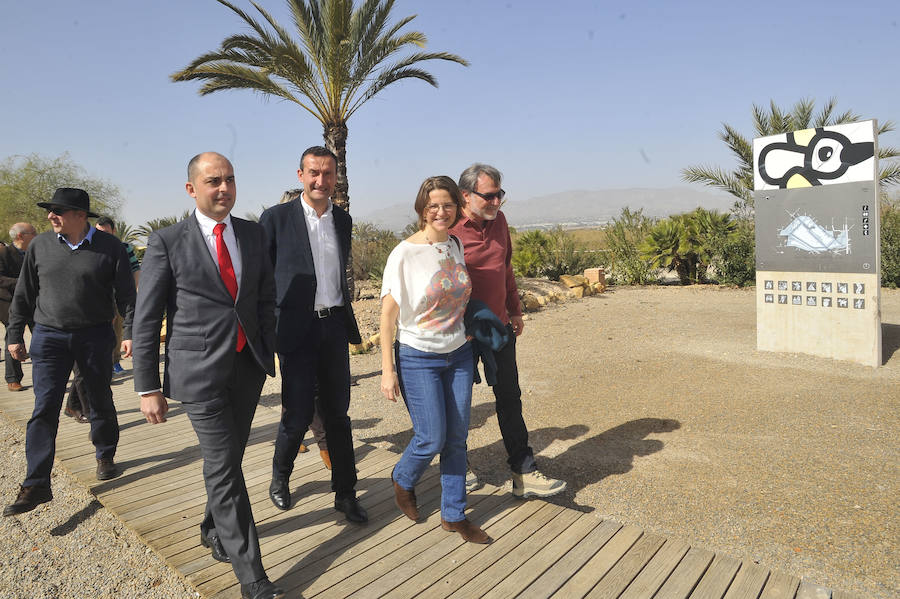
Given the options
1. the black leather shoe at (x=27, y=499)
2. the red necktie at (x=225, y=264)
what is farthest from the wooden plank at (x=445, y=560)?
the black leather shoe at (x=27, y=499)

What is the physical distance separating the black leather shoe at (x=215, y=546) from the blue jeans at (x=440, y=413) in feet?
2.91

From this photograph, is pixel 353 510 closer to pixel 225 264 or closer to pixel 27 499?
pixel 225 264

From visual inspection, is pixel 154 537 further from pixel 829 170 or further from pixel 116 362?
pixel 829 170

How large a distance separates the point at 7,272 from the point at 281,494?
6122 mm

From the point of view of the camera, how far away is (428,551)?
9.43ft

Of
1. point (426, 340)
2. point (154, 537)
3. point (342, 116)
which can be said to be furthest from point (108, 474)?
point (342, 116)

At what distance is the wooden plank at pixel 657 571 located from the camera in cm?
248

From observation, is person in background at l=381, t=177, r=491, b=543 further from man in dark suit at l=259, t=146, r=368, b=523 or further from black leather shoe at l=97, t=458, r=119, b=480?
black leather shoe at l=97, t=458, r=119, b=480

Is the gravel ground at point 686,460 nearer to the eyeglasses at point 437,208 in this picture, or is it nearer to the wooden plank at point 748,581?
the wooden plank at point 748,581

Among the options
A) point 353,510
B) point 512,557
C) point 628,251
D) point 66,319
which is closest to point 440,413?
point 512,557

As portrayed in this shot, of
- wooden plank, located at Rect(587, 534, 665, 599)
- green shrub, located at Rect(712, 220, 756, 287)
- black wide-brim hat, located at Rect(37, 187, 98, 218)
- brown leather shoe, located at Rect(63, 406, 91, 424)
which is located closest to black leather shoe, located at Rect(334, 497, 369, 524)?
wooden plank, located at Rect(587, 534, 665, 599)

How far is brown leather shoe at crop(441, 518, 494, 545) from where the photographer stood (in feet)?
9.59

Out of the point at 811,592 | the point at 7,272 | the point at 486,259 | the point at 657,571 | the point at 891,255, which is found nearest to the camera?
the point at 811,592

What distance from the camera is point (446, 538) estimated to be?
2990mm
